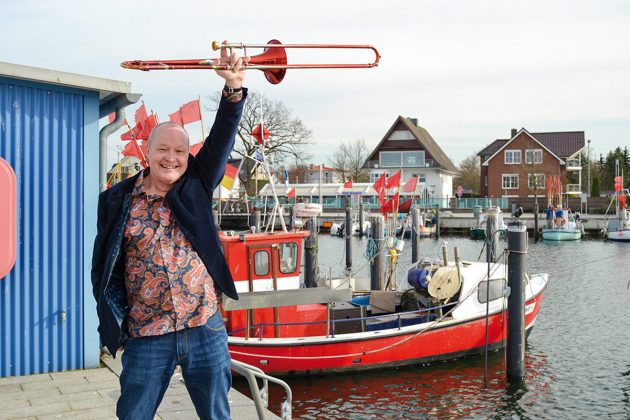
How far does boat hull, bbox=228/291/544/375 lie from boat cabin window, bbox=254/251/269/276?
124 centimetres

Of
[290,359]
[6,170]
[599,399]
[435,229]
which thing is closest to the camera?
[6,170]

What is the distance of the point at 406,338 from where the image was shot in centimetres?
1344

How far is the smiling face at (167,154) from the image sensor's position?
3.35m

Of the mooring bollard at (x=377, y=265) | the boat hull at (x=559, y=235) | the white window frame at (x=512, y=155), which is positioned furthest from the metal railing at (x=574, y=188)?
the mooring bollard at (x=377, y=265)

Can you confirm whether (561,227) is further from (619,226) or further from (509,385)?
(509,385)

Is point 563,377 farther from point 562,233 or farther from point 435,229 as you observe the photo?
point 435,229

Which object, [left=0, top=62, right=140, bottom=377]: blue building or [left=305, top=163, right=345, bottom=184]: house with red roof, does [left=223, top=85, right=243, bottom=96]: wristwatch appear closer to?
[left=0, top=62, right=140, bottom=377]: blue building

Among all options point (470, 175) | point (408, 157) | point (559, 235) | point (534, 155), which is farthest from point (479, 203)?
point (470, 175)

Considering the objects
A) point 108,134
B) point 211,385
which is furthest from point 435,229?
point 211,385

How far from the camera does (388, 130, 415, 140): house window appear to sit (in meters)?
83.4

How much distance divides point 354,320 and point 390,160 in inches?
2815

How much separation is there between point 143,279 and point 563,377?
39.1ft

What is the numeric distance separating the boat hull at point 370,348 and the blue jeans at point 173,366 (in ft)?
29.5

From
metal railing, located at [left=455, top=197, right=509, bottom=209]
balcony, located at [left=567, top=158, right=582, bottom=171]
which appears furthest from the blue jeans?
balcony, located at [left=567, top=158, right=582, bottom=171]
